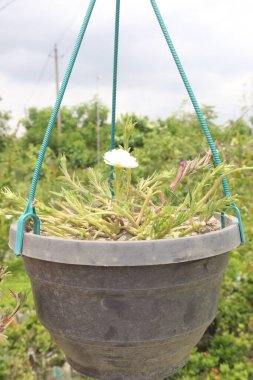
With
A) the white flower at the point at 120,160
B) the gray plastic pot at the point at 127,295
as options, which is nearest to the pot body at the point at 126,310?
the gray plastic pot at the point at 127,295

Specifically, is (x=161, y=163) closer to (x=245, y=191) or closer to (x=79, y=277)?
(x=245, y=191)

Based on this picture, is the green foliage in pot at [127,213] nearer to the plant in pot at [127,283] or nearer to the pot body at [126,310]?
the plant in pot at [127,283]

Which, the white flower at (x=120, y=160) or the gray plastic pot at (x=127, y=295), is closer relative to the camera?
the gray plastic pot at (x=127, y=295)

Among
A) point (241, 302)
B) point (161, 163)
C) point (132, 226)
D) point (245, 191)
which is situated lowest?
point (161, 163)

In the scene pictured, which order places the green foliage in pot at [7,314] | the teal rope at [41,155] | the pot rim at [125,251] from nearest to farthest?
the pot rim at [125,251] → the teal rope at [41,155] → the green foliage in pot at [7,314]

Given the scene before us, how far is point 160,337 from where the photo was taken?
112cm

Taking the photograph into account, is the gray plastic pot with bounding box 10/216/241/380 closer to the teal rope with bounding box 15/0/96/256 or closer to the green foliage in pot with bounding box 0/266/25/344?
the teal rope with bounding box 15/0/96/256

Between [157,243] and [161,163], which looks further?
[161,163]

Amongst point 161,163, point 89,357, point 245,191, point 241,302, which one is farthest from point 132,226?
point 161,163

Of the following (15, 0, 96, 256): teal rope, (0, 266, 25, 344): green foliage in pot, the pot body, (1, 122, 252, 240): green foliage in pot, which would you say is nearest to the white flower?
(1, 122, 252, 240): green foliage in pot

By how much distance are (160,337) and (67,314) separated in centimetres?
23

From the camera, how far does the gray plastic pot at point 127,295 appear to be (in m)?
1.02

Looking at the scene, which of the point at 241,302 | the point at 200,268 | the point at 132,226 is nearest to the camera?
the point at 200,268

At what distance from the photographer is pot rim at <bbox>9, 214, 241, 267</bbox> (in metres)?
1.00
